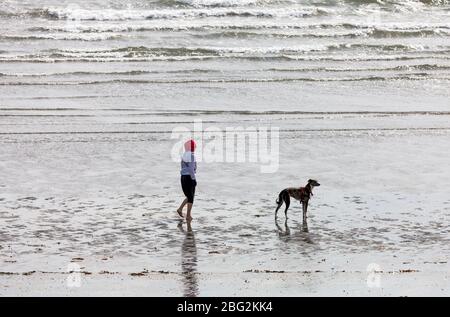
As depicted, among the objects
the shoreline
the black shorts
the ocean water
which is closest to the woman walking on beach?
the black shorts

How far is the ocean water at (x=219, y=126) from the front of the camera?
1728 cm

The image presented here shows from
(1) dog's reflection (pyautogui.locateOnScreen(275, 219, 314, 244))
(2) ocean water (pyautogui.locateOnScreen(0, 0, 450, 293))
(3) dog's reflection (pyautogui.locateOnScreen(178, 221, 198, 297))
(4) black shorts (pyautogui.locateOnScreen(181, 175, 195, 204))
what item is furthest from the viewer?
(4) black shorts (pyautogui.locateOnScreen(181, 175, 195, 204))

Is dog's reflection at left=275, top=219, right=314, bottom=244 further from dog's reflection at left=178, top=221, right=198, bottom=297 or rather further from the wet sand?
dog's reflection at left=178, top=221, right=198, bottom=297

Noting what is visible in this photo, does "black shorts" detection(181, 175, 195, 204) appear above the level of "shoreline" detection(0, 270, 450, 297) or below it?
above

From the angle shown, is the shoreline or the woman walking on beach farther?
the woman walking on beach

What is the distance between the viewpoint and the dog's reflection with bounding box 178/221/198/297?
14172 mm


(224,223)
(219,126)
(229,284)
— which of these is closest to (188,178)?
(224,223)

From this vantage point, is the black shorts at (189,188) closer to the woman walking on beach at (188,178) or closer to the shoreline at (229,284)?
the woman walking on beach at (188,178)

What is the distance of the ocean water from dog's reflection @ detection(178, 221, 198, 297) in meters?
0.06

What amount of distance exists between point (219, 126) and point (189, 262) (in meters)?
13.5

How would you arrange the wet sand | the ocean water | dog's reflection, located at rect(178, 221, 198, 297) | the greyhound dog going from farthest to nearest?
1. the greyhound dog
2. the ocean water
3. the wet sand
4. dog's reflection, located at rect(178, 221, 198, 297)

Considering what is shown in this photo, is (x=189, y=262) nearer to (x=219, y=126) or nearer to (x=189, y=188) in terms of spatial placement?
(x=189, y=188)

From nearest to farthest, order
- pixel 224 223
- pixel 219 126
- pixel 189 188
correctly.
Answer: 1. pixel 224 223
2. pixel 189 188
3. pixel 219 126

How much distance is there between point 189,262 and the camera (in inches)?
630
